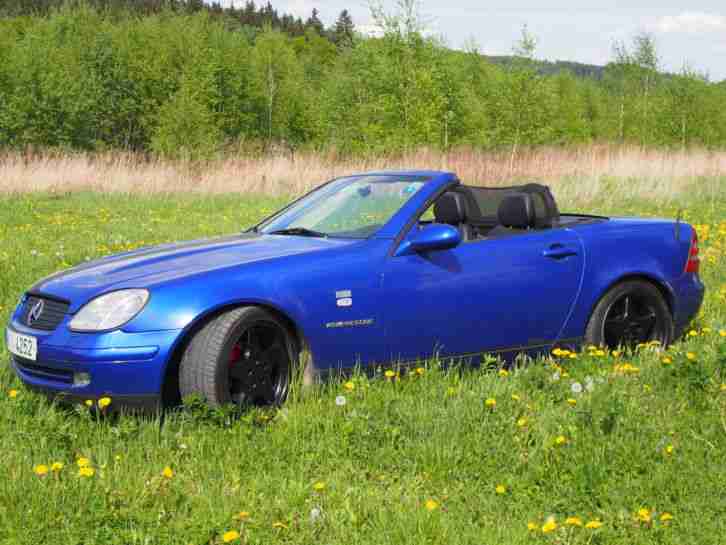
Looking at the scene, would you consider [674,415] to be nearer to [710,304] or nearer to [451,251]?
[451,251]

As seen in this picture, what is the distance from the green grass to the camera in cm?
327

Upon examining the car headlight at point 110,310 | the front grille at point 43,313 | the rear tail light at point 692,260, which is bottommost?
the front grille at point 43,313

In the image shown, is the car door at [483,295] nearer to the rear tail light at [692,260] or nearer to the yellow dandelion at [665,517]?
the rear tail light at [692,260]

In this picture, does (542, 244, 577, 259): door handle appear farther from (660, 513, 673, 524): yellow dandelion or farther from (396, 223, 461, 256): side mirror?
(660, 513, 673, 524): yellow dandelion

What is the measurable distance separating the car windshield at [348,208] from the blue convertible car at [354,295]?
14 mm

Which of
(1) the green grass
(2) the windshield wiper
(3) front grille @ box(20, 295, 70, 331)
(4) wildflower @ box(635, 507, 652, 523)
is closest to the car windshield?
(2) the windshield wiper

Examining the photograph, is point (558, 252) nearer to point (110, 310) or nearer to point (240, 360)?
point (240, 360)

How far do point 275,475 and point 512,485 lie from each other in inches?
40.0

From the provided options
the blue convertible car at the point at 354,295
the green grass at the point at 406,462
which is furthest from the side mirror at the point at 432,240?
the green grass at the point at 406,462

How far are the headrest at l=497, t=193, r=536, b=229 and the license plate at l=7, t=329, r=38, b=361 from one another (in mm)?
2959

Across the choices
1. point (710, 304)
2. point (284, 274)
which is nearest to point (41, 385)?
point (284, 274)

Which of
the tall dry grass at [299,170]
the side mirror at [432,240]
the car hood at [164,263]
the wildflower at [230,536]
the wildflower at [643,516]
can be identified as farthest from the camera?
the tall dry grass at [299,170]

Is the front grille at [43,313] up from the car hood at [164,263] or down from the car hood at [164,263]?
down

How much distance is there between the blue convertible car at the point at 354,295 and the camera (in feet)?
14.4
